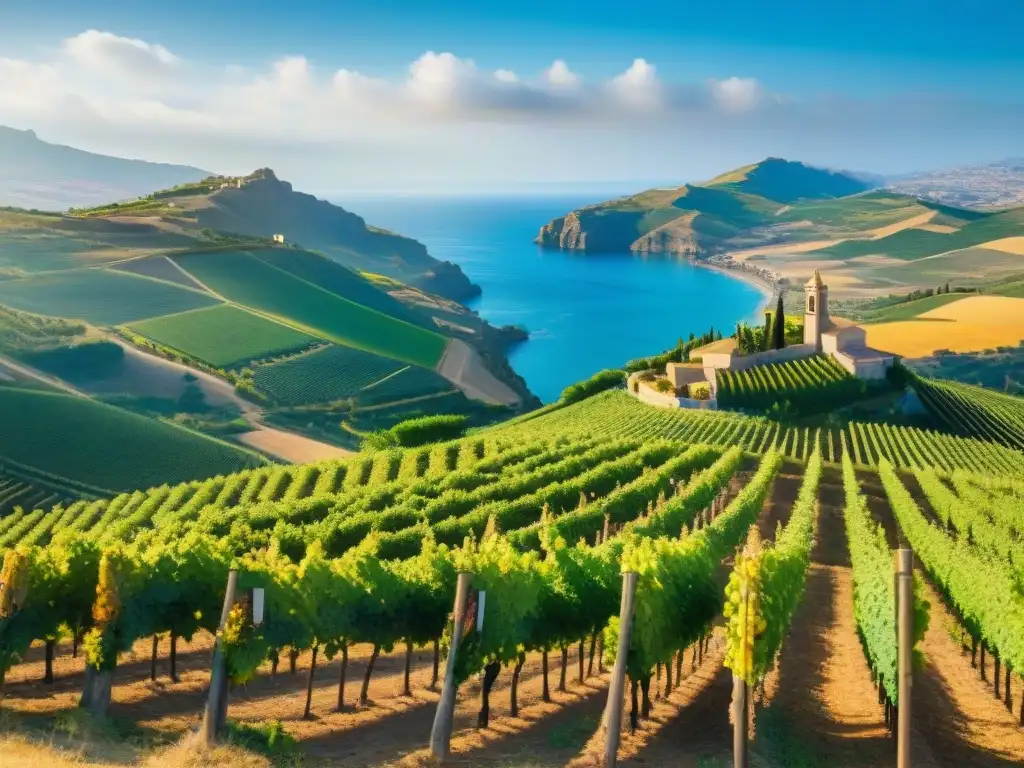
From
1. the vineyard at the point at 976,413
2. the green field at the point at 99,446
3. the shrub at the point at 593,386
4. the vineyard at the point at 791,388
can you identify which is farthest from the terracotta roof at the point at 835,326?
the green field at the point at 99,446

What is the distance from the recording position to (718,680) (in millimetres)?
18609

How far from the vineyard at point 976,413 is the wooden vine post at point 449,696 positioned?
51.6 m

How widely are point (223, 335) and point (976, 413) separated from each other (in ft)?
254

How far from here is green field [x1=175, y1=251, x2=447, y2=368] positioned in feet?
393

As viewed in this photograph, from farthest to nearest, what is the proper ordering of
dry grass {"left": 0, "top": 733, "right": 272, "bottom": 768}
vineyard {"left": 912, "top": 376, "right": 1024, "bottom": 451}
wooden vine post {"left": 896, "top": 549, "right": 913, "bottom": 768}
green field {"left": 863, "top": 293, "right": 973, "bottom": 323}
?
1. green field {"left": 863, "top": 293, "right": 973, "bottom": 323}
2. vineyard {"left": 912, "top": 376, "right": 1024, "bottom": 451}
3. dry grass {"left": 0, "top": 733, "right": 272, "bottom": 768}
4. wooden vine post {"left": 896, "top": 549, "right": 913, "bottom": 768}

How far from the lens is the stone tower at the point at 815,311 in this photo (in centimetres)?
7100

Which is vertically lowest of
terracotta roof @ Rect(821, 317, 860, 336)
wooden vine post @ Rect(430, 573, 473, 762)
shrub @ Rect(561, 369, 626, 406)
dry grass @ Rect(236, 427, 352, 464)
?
dry grass @ Rect(236, 427, 352, 464)

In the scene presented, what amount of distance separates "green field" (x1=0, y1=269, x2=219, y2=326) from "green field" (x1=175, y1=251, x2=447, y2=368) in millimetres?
8267

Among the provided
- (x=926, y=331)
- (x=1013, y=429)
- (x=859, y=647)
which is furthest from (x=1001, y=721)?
(x=926, y=331)

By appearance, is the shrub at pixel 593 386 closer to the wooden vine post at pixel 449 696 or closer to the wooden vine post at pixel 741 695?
the wooden vine post at pixel 449 696

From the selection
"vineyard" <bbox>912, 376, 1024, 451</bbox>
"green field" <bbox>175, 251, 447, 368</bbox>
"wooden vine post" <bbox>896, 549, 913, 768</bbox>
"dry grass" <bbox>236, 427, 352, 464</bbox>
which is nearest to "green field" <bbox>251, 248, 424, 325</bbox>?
"green field" <bbox>175, 251, 447, 368</bbox>

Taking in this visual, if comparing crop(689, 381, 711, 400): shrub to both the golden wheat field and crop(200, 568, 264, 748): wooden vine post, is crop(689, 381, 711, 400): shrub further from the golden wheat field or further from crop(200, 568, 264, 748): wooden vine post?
the golden wheat field

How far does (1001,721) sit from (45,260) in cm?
12936

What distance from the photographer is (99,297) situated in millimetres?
110312
